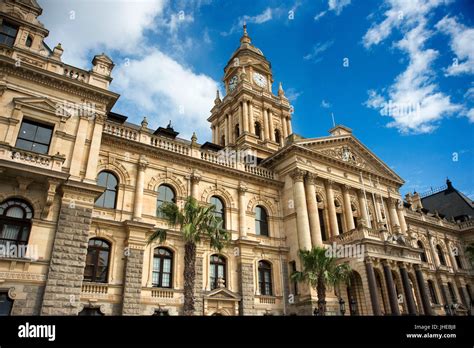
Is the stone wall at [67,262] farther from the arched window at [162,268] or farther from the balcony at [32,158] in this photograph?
the arched window at [162,268]

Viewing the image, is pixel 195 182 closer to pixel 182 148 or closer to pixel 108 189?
pixel 182 148

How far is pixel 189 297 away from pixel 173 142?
1255cm

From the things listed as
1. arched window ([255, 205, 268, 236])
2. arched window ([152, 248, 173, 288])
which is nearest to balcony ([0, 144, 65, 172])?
arched window ([152, 248, 173, 288])

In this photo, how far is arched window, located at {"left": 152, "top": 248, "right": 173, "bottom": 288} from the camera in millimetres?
22223

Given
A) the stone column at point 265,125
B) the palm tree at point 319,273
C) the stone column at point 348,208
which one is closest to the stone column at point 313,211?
the stone column at point 348,208

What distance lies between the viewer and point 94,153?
2008 centimetres

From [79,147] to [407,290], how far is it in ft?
83.3

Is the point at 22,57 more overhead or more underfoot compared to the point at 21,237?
more overhead

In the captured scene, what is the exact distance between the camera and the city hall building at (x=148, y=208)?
16.9 metres

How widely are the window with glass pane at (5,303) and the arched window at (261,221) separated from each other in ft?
57.1
